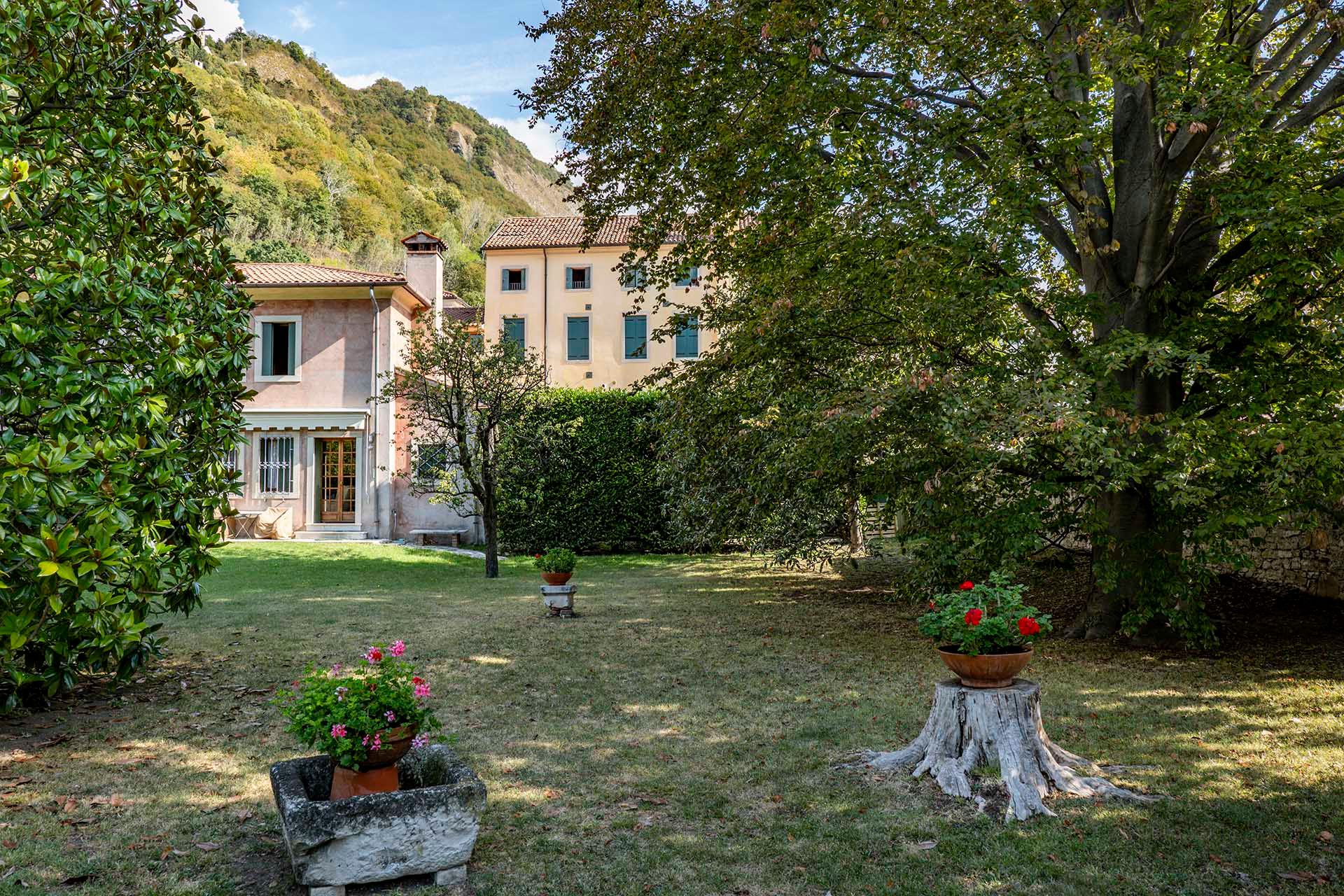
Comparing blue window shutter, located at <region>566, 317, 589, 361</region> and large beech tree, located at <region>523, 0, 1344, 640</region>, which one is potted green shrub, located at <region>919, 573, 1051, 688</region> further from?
blue window shutter, located at <region>566, 317, 589, 361</region>

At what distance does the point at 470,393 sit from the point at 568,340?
53.3 ft

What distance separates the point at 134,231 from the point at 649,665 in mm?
5782

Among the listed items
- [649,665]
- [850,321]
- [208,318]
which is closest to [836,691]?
[649,665]

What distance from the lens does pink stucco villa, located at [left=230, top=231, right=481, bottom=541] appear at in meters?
22.8

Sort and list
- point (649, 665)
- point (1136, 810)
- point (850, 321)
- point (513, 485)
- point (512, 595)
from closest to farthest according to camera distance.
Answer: point (1136, 810)
point (649, 665)
point (850, 321)
point (512, 595)
point (513, 485)

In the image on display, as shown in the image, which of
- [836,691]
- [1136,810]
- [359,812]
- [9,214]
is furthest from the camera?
[836,691]

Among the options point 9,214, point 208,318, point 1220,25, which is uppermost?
point 1220,25

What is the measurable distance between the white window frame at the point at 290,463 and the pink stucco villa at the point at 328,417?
19 mm

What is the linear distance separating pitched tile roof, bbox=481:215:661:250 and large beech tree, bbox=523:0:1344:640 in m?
20.7

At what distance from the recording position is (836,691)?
7.41 m

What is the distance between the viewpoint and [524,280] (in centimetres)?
3216

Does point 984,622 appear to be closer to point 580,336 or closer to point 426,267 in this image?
point 426,267

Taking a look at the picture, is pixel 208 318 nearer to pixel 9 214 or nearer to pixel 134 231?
pixel 134 231

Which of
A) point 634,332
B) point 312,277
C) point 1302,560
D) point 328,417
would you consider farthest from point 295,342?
point 1302,560
